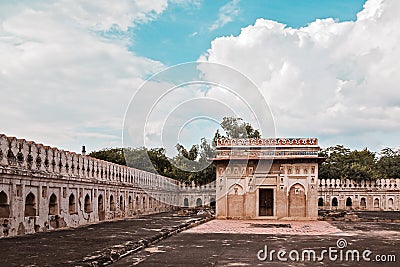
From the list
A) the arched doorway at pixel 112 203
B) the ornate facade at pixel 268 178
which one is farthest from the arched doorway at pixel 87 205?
the ornate facade at pixel 268 178

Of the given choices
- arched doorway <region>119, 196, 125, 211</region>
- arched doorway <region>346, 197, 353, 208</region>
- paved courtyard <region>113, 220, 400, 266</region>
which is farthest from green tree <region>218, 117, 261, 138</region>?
paved courtyard <region>113, 220, 400, 266</region>

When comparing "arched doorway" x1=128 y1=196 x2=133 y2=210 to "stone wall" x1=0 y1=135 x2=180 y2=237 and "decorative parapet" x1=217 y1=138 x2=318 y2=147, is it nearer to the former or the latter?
"stone wall" x1=0 y1=135 x2=180 y2=237

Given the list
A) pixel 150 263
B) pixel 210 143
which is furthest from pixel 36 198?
pixel 210 143

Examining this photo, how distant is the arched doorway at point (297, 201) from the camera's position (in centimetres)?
2625

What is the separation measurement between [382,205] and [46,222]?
35178 mm

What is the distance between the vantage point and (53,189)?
19.2 m

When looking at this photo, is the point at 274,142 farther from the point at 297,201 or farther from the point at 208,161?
the point at 208,161

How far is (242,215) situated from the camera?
2700 centimetres

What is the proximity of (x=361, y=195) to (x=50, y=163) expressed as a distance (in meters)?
34.3

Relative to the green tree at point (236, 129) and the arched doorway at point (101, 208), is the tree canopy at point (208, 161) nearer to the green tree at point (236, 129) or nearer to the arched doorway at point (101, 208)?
the green tree at point (236, 129)

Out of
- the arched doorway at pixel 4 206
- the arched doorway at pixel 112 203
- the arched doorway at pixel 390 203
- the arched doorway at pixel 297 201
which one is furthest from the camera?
the arched doorway at pixel 390 203

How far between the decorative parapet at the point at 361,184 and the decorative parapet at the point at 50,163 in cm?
2351
